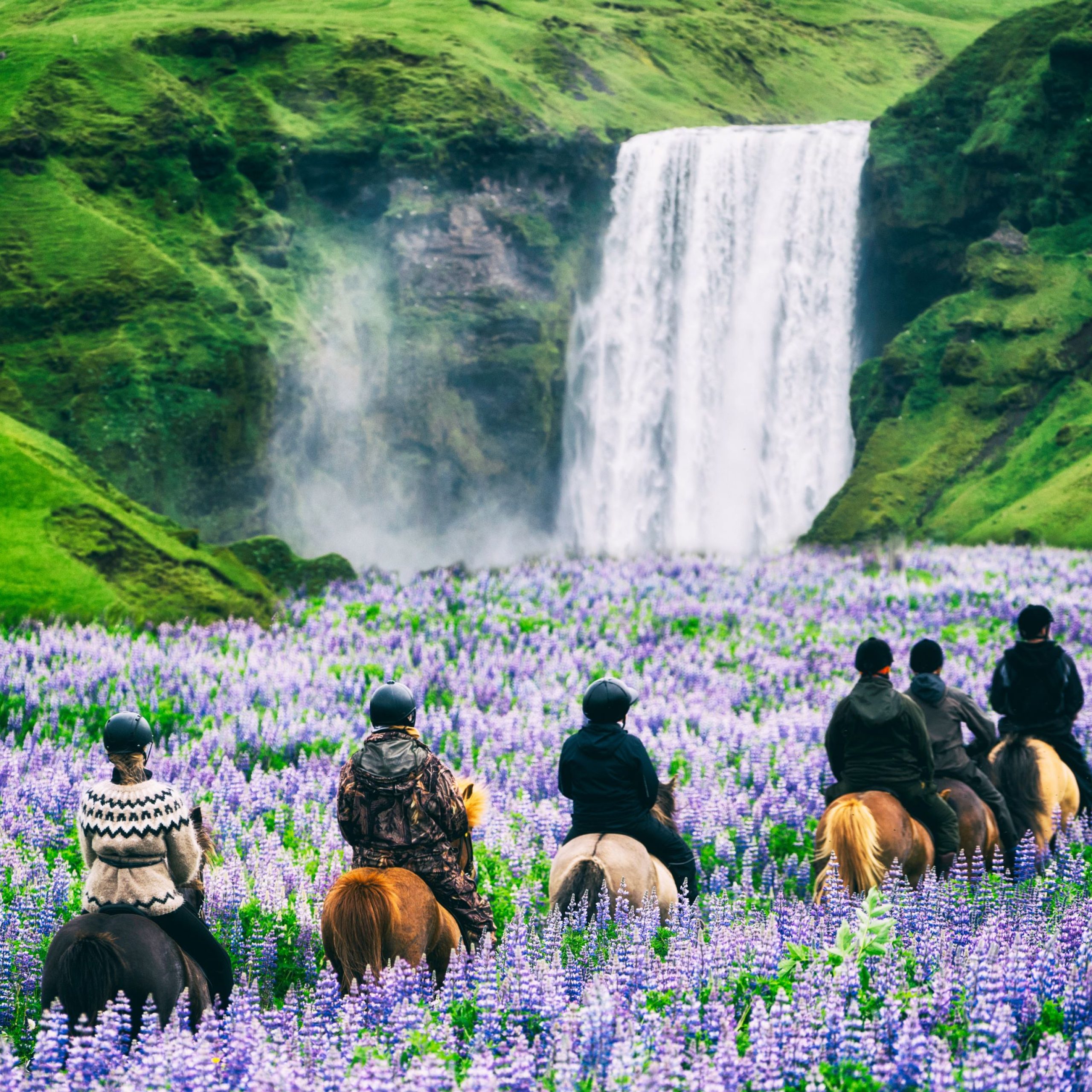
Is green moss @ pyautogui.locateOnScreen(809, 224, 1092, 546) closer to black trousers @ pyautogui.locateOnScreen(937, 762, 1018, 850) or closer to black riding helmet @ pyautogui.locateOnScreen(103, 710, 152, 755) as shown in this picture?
black trousers @ pyautogui.locateOnScreen(937, 762, 1018, 850)

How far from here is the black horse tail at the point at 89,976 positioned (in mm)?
6215

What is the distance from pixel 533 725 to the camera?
1448 centimetres

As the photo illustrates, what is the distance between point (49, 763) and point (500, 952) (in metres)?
7.16

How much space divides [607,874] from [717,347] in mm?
37646

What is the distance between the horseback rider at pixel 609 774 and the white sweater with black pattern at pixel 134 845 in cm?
260

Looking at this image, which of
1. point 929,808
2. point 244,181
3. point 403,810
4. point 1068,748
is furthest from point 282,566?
point 403,810

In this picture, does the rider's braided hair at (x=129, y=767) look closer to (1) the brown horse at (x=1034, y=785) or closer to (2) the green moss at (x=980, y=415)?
(1) the brown horse at (x=1034, y=785)

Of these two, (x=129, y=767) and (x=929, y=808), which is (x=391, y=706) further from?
(x=929, y=808)

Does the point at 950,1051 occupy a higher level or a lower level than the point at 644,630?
lower

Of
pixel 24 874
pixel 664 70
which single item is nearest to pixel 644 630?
pixel 24 874

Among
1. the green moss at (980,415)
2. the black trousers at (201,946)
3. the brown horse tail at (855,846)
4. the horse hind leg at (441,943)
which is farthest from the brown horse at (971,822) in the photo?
the green moss at (980,415)

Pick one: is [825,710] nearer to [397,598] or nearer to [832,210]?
[397,598]

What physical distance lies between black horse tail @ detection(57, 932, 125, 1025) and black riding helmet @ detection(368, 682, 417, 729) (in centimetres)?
176

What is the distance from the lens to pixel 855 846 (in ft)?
29.2
